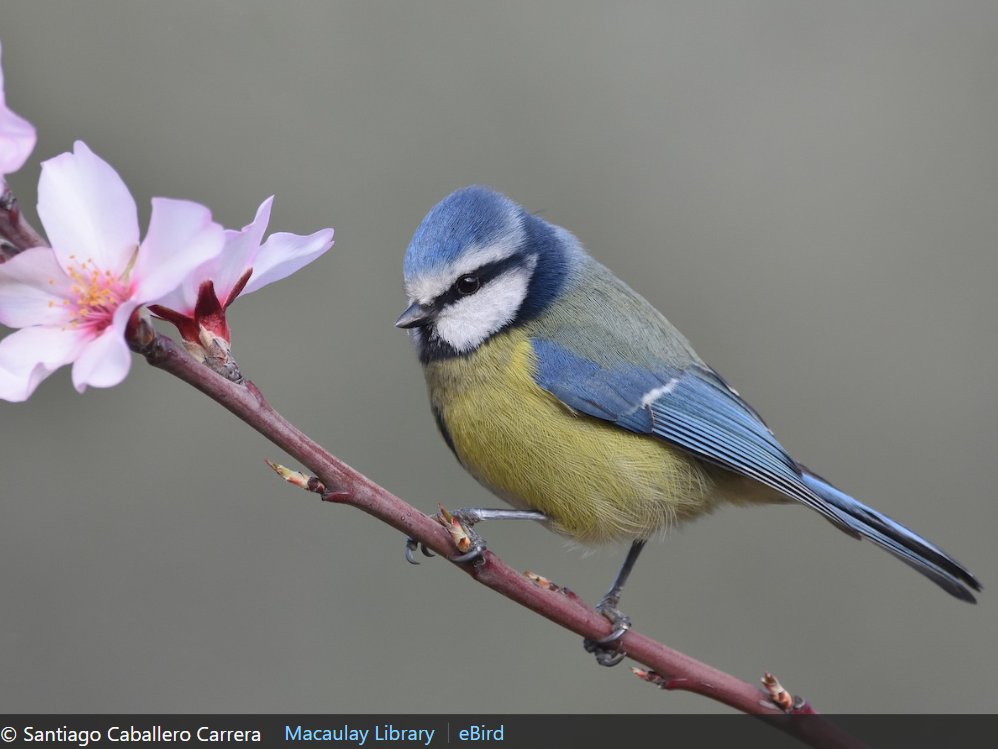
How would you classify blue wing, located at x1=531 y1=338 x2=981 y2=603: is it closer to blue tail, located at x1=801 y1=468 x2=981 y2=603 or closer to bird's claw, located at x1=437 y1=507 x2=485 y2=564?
blue tail, located at x1=801 y1=468 x2=981 y2=603

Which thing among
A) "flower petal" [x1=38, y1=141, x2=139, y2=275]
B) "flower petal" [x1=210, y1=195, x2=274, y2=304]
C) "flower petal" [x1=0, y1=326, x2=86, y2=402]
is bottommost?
"flower petal" [x1=0, y1=326, x2=86, y2=402]

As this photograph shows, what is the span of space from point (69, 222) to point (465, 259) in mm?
914

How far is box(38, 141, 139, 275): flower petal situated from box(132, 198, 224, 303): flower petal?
0.14 feet

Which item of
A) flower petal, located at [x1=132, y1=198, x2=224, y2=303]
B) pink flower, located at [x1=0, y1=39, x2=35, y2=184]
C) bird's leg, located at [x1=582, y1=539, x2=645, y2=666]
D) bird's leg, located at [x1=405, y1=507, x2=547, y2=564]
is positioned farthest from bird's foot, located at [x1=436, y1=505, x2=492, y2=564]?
pink flower, located at [x1=0, y1=39, x2=35, y2=184]

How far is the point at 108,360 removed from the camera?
0.76 metres

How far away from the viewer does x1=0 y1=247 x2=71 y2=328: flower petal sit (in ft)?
2.68

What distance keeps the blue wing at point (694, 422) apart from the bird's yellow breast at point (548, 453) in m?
0.03

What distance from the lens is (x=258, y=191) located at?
2971 millimetres

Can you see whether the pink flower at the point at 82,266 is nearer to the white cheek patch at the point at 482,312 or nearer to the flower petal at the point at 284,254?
the flower petal at the point at 284,254

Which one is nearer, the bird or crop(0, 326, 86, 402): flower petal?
crop(0, 326, 86, 402): flower petal

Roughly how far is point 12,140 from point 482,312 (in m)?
1.09
